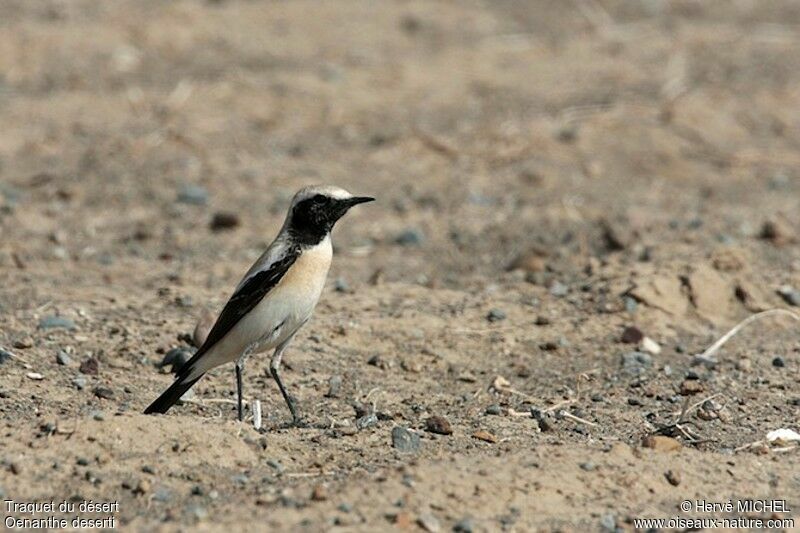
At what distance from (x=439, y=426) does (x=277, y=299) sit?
3.53 feet

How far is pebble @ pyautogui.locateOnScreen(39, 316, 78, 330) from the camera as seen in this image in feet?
28.1

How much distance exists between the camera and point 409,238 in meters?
11.2

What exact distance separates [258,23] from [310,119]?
3001 millimetres

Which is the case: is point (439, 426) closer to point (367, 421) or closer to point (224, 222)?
point (367, 421)

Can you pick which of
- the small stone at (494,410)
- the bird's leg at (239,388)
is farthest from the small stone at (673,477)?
the bird's leg at (239,388)

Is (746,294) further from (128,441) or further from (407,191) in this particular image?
(128,441)

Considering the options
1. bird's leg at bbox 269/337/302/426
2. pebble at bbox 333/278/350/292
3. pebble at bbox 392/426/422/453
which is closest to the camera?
pebble at bbox 392/426/422/453

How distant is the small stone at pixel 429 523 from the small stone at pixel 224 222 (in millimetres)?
5886

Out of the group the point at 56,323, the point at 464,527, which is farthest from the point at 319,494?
the point at 56,323

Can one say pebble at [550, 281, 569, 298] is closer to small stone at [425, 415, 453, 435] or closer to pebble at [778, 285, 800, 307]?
pebble at [778, 285, 800, 307]

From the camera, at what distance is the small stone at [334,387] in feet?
26.2

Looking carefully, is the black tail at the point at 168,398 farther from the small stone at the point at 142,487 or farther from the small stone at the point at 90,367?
the small stone at the point at 142,487

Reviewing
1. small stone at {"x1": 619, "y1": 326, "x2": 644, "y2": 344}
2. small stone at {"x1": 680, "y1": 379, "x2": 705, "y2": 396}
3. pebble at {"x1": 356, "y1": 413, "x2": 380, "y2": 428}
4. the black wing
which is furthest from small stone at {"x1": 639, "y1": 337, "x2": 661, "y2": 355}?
the black wing

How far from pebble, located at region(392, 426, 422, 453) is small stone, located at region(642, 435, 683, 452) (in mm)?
1122
